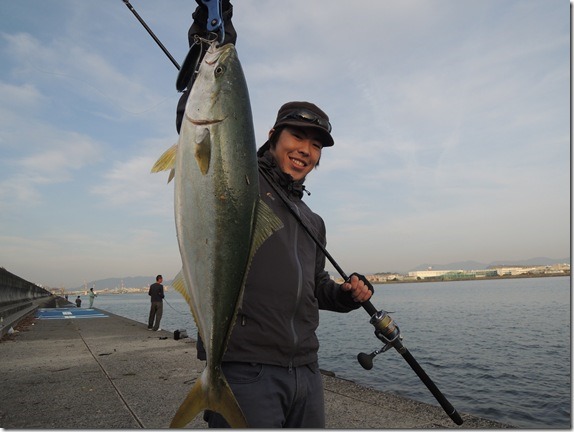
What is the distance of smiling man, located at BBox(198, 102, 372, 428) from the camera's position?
7.38 ft

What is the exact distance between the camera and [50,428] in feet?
15.5

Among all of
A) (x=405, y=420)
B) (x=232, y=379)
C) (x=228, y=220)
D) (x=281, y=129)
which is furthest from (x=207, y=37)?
(x=405, y=420)

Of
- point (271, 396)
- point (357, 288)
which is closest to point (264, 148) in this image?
point (357, 288)

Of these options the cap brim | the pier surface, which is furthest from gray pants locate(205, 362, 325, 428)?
the pier surface

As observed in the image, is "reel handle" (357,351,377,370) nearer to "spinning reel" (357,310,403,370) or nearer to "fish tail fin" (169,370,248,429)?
"spinning reel" (357,310,403,370)

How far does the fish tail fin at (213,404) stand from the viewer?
203 cm

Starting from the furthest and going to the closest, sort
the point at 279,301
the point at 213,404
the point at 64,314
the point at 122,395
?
the point at 64,314
the point at 122,395
the point at 279,301
the point at 213,404

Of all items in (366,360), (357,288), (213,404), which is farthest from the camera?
(366,360)

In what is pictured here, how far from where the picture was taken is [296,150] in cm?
288

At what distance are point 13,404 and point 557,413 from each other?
1193 cm

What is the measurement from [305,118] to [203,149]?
3.31 feet

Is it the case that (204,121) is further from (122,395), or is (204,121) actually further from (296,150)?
(122,395)

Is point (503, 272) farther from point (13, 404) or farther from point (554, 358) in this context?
point (13, 404)

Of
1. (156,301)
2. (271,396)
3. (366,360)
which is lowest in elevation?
(366,360)
